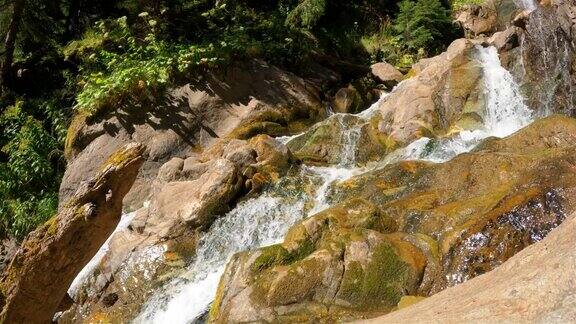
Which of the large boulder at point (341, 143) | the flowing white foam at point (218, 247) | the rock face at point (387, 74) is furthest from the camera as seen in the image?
the rock face at point (387, 74)

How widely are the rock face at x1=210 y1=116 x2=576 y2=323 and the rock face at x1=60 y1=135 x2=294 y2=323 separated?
8.87ft

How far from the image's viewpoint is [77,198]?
10.2 ft

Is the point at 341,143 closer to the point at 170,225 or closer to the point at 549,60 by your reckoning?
the point at 170,225

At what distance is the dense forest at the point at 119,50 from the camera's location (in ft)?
46.9

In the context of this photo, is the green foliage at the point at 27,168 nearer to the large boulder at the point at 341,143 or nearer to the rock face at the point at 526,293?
the large boulder at the point at 341,143

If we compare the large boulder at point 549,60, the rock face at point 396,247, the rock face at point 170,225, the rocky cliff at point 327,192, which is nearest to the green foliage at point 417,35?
the rocky cliff at point 327,192

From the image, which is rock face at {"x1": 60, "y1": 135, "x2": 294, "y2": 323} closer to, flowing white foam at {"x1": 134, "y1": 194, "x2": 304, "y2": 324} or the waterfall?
flowing white foam at {"x1": 134, "y1": 194, "x2": 304, "y2": 324}

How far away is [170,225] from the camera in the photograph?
1039cm

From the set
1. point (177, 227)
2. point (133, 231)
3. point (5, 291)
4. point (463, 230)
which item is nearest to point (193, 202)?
point (177, 227)

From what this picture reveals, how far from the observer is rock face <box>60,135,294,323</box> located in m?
9.72

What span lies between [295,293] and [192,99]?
8792 millimetres

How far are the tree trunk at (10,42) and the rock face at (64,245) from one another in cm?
1314

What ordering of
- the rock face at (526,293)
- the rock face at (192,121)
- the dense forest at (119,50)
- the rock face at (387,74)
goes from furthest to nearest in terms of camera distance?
the rock face at (387,74) → the dense forest at (119,50) → the rock face at (192,121) → the rock face at (526,293)

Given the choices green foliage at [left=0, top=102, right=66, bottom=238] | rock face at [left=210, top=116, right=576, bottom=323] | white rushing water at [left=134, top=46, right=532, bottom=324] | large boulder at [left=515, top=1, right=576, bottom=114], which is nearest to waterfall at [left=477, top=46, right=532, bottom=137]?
white rushing water at [left=134, top=46, right=532, bottom=324]
